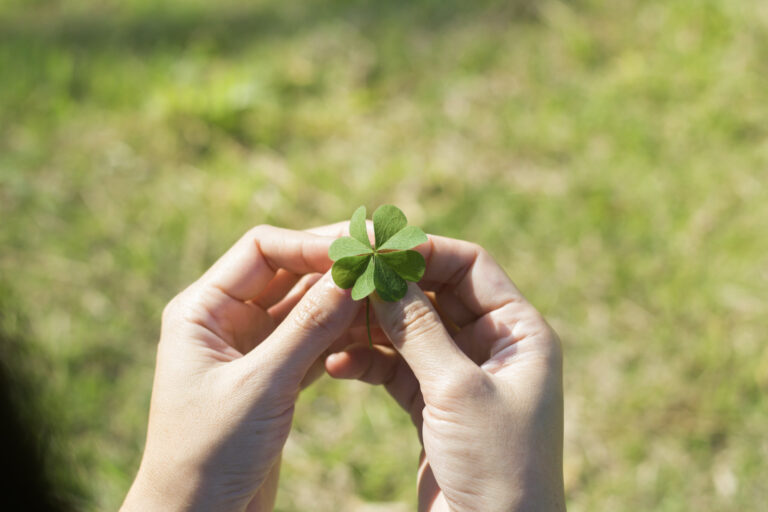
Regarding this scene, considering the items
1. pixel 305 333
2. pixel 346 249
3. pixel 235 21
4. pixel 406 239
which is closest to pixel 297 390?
pixel 305 333

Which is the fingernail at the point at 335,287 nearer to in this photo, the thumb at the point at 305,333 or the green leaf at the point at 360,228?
the thumb at the point at 305,333

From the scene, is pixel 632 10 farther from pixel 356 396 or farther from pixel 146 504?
pixel 146 504

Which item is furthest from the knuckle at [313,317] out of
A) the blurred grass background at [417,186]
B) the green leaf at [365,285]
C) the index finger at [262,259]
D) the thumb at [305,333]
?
the blurred grass background at [417,186]

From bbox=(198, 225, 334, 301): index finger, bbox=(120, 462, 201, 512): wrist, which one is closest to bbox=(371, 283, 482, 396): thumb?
bbox=(198, 225, 334, 301): index finger

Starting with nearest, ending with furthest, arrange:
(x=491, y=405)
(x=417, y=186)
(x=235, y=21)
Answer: (x=491, y=405), (x=417, y=186), (x=235, y=21)

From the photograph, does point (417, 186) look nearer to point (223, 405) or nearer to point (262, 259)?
point (262, 259)

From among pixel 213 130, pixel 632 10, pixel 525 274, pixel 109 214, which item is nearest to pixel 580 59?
pixel 632 10
